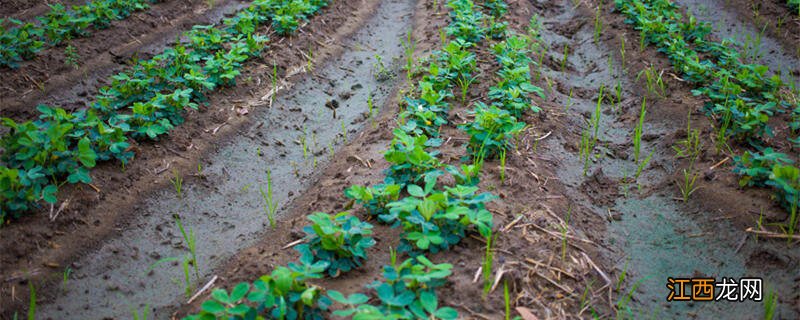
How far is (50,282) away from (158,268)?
517 mm

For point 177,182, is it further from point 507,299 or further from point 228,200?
point 507,299

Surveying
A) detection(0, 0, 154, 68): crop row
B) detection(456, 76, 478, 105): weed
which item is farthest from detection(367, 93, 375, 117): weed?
detection(0, 0, 154, 68): crop row

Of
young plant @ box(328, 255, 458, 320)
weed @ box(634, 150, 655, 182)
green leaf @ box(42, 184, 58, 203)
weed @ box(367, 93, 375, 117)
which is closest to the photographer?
young plant @ box(328, 255, 458, 320)

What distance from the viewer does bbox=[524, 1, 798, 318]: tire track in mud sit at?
289 centimetres

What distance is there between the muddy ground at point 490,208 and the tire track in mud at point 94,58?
45 mm

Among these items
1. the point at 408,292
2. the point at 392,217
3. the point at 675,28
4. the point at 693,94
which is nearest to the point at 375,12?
the point at 675,28

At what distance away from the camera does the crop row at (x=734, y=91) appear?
321 cm

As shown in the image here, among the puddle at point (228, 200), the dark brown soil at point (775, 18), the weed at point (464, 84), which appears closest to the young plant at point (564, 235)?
the weed at point (464, 84)

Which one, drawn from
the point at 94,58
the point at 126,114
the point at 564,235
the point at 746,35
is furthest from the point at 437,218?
the point at 746,35

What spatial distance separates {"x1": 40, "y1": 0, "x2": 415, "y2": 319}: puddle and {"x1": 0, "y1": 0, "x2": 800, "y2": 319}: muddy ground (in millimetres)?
13

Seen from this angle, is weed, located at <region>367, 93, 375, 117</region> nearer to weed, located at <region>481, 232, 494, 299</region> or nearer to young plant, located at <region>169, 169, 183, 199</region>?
young plant, located at <region>169, 169, 183, 199</region>

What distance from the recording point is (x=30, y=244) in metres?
3.02

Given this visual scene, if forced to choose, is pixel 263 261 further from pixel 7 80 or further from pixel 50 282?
pixel 7 80

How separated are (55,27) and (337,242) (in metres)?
4.19
